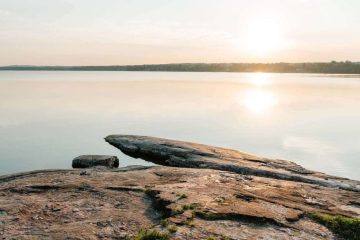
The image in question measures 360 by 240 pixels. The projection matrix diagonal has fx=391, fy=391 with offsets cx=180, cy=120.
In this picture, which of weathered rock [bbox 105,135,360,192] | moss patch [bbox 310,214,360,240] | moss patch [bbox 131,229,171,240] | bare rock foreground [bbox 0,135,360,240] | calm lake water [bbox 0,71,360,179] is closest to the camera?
moss patch [bbox 131,229,171,240]

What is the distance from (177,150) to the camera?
23000mm

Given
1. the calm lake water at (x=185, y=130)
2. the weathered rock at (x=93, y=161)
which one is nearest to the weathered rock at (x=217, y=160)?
the calm lake water at (x=185, y=130)

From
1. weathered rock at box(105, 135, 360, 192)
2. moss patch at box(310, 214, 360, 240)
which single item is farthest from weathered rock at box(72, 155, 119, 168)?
moss patch at box(310, 214, 360, 240)

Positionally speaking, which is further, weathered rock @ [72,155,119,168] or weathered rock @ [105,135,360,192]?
weathered rock @ [72,155,119,168]

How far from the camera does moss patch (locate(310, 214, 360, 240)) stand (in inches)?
420

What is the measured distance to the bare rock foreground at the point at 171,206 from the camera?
10.1 m

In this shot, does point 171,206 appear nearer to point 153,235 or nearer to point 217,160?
point 153,235

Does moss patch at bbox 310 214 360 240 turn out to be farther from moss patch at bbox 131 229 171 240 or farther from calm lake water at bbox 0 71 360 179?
calm lake water at bbox 0 71 360 179

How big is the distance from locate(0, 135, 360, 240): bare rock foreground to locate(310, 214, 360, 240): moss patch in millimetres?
26

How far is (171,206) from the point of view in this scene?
37.2 feet

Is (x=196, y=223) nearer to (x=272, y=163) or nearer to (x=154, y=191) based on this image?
(x=154, y=191)

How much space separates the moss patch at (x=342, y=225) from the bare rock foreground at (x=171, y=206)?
0.08 ft

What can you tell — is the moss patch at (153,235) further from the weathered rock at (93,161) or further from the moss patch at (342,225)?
the weathered rock at (93,161)

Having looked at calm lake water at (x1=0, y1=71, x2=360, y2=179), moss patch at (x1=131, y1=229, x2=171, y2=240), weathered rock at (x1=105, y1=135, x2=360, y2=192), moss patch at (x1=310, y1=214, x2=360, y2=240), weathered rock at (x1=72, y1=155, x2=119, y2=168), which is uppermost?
moss patch at (x1=131, y1=229, x2=171, y2=240)
